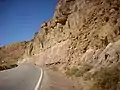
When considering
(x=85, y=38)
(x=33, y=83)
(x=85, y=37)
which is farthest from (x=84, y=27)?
(x=33, y=83)

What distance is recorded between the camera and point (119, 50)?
16.4 metres

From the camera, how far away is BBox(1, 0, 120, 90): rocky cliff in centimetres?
1832

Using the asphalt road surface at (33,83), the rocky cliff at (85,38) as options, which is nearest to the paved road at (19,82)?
the asphalt road surface at (33,83)

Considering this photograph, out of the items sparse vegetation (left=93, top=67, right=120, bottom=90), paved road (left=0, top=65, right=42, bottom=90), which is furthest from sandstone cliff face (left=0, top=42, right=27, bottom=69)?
sparse vegetation (left=93, top=67, right=120, bottom=90)

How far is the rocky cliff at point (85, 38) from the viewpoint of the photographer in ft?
60.1

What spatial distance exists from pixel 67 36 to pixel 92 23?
8.13 meters

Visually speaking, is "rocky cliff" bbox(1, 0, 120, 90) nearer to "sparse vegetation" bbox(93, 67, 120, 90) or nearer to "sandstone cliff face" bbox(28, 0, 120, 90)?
"sandstone cliff face" bbox(28, 0, 120, 90)

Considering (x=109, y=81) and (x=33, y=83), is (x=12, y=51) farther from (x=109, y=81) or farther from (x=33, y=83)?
(x=109, y=81)

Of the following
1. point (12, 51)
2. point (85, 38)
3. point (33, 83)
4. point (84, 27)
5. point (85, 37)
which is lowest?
point (33, 83)

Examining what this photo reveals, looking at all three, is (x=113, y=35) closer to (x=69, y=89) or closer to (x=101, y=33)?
(x=101, y=33)

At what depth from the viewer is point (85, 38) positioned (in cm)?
3064

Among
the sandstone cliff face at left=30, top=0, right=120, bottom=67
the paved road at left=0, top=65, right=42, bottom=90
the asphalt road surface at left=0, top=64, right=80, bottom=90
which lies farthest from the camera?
the sandstone cliff face at left=30, top=0, right=120, bottom=67

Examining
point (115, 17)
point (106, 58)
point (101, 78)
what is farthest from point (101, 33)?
point (101, 78)

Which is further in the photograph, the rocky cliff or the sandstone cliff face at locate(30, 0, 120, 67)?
the sandstone cliff face at locate(30, 0, 120, 67)
